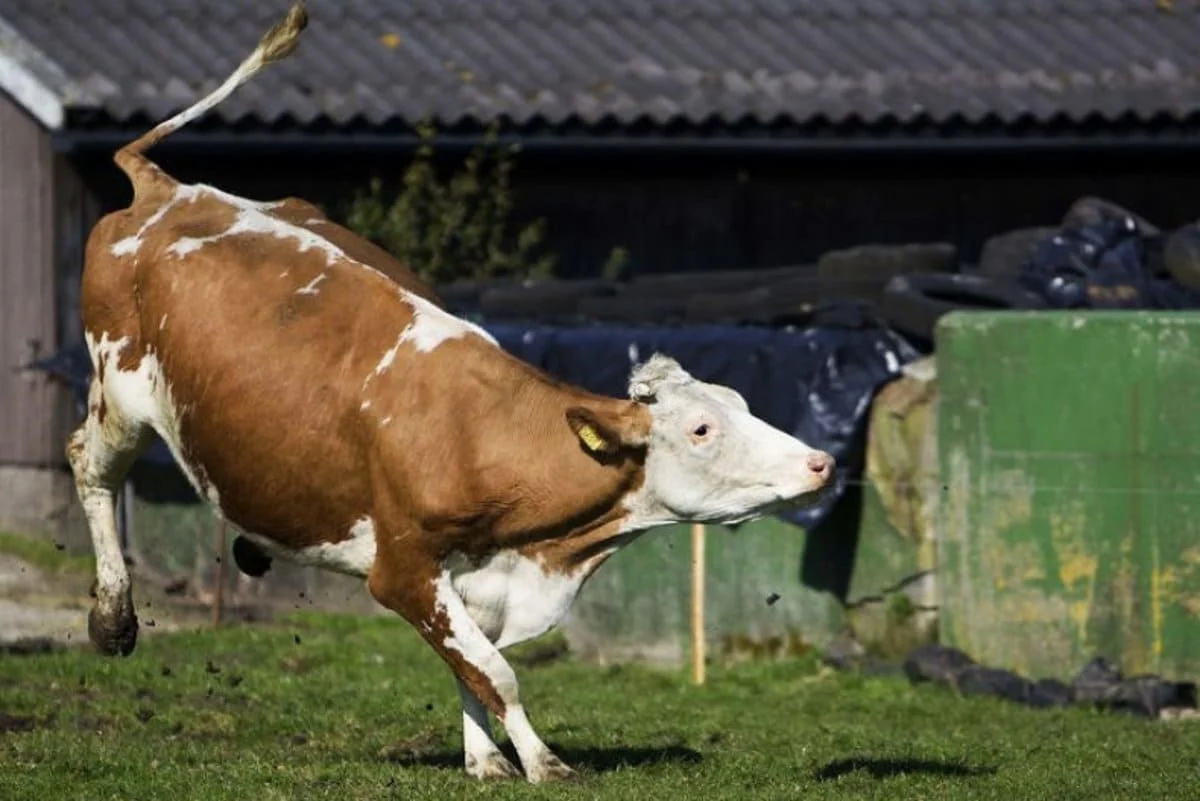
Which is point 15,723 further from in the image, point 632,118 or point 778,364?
point 632,118

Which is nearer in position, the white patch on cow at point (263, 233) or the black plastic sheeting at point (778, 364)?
the white patch on cow at point (263, 233)

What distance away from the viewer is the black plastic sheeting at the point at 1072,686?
1292cm

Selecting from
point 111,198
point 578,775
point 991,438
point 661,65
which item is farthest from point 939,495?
point 111,198

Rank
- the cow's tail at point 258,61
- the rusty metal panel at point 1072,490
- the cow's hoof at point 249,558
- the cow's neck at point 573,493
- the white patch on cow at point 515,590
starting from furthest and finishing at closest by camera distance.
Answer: the rusty metal panel at point 1072,490
the cow's tail at point 258,61
the cow's hoof at point 249,558
the white patch on cow at point 515,590
the cow's neck at point 573,493

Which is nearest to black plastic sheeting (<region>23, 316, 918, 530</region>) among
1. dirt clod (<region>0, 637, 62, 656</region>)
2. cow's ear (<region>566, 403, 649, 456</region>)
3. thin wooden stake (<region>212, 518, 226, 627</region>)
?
thin wooden stake (<region>212, 518, 226, 627</region>)

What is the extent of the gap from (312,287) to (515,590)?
1.44 meters

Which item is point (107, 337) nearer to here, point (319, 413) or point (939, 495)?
point (319, 413)

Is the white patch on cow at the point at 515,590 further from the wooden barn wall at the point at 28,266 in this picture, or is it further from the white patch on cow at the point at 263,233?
the wooden barn wall at the point at 28,266

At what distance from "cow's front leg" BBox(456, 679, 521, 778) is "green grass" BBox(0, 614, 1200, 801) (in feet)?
0.46

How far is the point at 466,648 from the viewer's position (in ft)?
31.6

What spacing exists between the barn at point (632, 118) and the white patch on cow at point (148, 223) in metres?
6.43

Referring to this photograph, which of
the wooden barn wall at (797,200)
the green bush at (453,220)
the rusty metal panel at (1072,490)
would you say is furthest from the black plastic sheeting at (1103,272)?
the green bush at (453,220)

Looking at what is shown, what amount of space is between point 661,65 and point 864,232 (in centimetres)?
187

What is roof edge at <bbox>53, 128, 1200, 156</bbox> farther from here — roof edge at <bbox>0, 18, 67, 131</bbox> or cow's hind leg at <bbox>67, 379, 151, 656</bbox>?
cow's hind leg at <bbox>67, 379, 151, 656</bbox>
